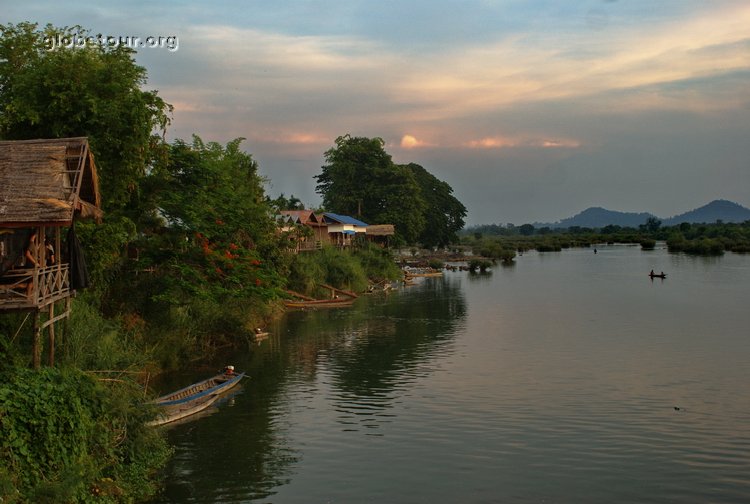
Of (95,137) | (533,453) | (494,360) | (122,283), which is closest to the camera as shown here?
(533,453)

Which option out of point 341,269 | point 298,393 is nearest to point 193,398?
point 298,393

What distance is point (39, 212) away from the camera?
46.1 ft

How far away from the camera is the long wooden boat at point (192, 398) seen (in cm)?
1873

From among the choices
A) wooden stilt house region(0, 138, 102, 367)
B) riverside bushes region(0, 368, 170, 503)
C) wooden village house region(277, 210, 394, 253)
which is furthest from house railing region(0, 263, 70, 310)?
wooden village house region(277, 210, 394, 253)

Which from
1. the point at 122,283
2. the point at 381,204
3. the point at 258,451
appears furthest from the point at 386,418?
the point at 381,204

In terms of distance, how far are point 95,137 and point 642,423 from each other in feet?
58.7

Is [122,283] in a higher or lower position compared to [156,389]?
higher

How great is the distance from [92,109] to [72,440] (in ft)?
39.4

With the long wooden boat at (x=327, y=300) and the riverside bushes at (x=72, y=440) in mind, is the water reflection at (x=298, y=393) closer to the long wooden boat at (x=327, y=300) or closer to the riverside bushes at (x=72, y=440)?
the riverside bushes at (x=72, y=440)

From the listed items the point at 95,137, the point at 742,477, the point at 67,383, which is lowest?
the point at 742,477

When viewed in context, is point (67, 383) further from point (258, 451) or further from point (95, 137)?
point (95, 137)

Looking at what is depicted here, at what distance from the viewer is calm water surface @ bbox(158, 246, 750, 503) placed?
15586 mm

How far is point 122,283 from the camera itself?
2542cm

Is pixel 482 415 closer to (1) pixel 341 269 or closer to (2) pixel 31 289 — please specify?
(2) pixel 31 289
